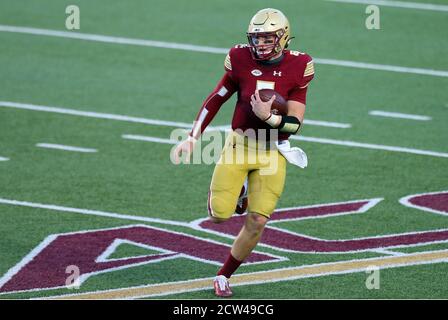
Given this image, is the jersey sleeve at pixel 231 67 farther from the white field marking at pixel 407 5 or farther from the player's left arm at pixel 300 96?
the white field marking at pixel 407 5

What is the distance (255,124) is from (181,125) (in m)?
4.81

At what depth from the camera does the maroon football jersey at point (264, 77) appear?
7.80 meters

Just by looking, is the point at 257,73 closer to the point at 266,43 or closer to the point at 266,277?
the point at 266,43

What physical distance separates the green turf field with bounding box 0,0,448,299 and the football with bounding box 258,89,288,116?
133cm

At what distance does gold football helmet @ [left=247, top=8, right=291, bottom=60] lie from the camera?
25.2 feet

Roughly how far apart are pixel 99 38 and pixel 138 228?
295 inches

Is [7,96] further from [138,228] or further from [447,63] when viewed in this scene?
[447,63]

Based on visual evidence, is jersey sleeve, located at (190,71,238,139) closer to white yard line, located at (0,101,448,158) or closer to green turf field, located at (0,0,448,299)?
green turf field, located at (0,0,448,299)

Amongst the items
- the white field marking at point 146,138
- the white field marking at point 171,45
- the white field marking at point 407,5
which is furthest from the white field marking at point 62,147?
the white field marking at point 407,5

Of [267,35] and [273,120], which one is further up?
[267,35]

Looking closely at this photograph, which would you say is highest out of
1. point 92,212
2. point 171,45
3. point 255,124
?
point 171,45

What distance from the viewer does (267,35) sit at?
7684mm

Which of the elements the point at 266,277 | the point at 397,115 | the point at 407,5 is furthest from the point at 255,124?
the point at 407,5
